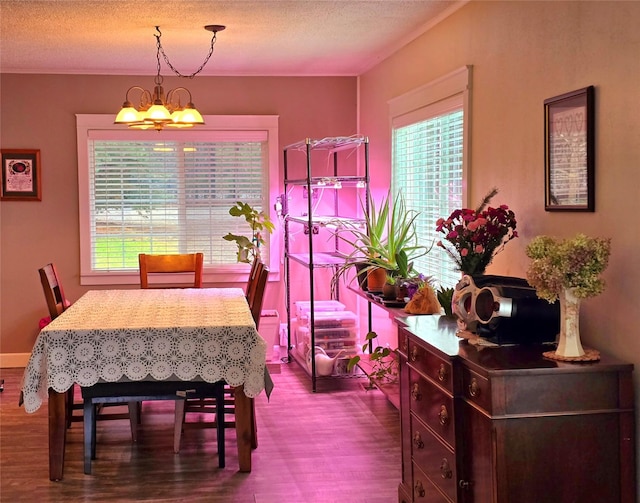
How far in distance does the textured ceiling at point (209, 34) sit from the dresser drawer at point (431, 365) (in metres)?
2.00

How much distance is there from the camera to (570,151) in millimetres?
3002

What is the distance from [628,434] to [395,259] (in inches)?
95.9

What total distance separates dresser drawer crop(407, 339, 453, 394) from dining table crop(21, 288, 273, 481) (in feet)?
2.97

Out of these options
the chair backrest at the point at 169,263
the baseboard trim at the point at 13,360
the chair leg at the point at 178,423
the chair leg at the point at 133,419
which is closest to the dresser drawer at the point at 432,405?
the chair leg at the point at 178,423

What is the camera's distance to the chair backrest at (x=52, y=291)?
165 inches

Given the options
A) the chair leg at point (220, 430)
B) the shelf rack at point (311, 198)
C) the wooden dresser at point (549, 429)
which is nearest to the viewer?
the wooden dresser at point (549, 429)

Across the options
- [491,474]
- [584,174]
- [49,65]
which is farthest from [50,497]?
[49,65]

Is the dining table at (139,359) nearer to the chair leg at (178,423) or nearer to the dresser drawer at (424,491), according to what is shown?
the chair leg at (178,423)

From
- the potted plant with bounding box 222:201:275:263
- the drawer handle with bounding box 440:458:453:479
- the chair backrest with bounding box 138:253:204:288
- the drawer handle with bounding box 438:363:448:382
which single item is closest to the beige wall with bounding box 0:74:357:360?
the potted plant with bounding box 222:201:275:263

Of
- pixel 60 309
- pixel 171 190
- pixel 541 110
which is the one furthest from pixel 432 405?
pixel 171 190

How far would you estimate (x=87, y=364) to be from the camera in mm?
3715

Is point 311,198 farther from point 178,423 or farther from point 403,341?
point 403,341

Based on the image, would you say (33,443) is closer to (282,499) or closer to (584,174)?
(282,499)

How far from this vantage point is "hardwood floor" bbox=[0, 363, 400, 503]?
370cm
